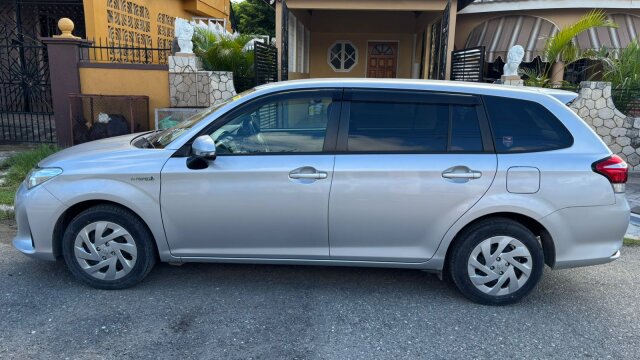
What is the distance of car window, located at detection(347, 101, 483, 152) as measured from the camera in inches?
154

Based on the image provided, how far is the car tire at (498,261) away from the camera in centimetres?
386

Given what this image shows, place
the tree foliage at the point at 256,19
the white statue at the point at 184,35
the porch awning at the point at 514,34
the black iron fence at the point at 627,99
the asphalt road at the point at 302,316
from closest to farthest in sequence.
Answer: the asphalt road at the point at 302,316, the black iron fence at the point at 627,99, the white statue at the point at 184,35, the porch awning at the point at 514,34, the tree foliage at the point at 256,19

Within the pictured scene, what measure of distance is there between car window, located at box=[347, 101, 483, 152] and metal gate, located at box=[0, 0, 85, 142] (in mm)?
8292

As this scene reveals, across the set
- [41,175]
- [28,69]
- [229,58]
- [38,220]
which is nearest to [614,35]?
[229,58]

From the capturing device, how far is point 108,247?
4023 mm

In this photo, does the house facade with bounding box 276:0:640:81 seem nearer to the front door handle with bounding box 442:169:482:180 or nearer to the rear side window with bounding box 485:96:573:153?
the rear side window with bounding box 485:96:573:153

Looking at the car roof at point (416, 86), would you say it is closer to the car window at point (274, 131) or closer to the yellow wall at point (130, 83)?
the car window at point (274, 131)

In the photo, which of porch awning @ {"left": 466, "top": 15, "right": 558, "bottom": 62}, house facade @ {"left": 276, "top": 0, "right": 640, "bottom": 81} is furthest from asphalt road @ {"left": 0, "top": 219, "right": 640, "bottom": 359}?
porch awning @ {"left": 466, "top": 15, "right": 558, "bottom": 62}

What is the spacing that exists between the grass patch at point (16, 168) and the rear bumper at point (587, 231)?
6.22 meters

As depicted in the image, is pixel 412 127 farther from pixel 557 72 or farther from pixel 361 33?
pixel 361 33

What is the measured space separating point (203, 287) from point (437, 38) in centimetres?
932

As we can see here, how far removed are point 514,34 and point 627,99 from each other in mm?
4892

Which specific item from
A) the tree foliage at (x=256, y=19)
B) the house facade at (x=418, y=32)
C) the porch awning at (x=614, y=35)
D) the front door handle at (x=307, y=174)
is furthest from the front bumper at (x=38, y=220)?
the tree foliage at (x=256, y=19)

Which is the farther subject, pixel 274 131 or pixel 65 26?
pixel 65 26
